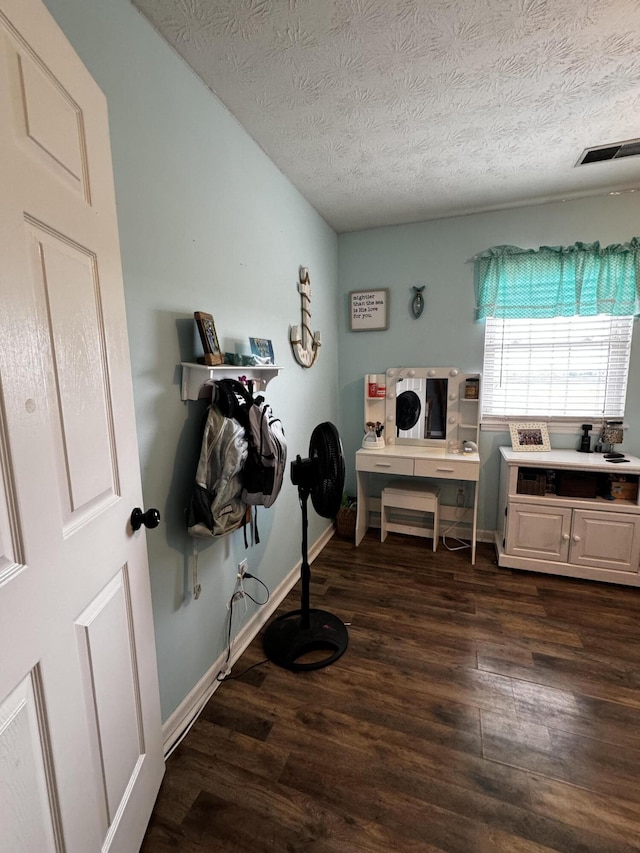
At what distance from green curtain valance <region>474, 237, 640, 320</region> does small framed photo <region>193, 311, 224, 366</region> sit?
7.23ft

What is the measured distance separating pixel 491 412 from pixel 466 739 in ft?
7.07

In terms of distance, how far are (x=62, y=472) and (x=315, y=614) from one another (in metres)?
1.67

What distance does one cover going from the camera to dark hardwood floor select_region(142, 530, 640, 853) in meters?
1.11

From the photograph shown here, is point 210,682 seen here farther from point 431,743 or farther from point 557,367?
point 557,367

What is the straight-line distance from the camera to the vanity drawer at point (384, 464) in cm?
275

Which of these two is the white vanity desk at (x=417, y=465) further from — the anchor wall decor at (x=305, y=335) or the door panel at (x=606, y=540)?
the anchor wall decor at (x=305, y=335)

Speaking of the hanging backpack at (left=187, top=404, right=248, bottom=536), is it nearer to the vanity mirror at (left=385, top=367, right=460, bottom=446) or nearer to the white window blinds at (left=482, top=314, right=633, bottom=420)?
the vanity mirror at (left=385, top=367, right=460, bottom=446)

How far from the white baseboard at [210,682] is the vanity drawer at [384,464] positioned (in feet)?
3.23

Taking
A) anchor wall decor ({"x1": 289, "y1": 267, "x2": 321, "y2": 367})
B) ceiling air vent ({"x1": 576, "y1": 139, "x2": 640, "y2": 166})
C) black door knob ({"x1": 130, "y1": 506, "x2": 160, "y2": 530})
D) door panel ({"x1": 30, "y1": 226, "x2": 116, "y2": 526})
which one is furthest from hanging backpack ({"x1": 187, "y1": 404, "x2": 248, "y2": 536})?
ceiling air vent ({"x1": 576, "y1": 139, "x2": 640, "y2": 166})

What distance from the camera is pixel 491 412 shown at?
114 inches

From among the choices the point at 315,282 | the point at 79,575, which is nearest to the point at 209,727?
the point at 79,575

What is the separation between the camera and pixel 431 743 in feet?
4.47

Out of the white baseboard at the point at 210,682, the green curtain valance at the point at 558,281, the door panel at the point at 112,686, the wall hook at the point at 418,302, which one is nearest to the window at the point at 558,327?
the green curtain valance at the point at 558,281

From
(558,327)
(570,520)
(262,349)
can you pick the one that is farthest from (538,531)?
(262,349)
